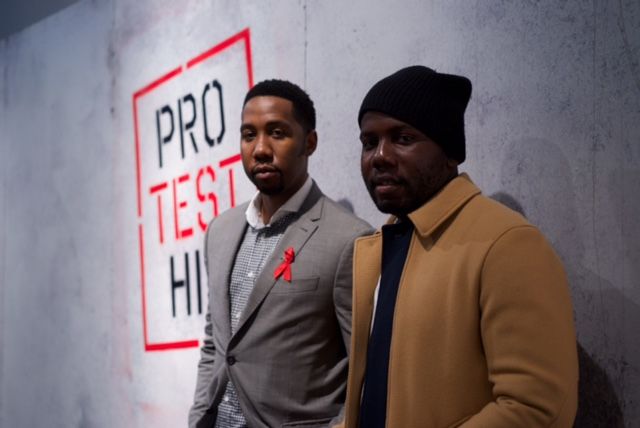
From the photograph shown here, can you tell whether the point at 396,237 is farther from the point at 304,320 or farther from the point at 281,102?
the point at 281,102

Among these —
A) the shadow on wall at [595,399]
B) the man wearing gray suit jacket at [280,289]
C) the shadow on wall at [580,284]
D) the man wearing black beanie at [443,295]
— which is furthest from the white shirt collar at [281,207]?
the shadow on wall at [595,399]

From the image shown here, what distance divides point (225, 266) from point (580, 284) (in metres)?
1.09

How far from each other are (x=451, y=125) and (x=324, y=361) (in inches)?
33.8

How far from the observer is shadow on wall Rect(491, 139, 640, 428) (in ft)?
6.30

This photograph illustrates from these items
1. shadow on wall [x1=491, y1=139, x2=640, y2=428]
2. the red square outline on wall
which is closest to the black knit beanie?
shadow on wall [x1=491, y1=139, x2=640, y2=428]

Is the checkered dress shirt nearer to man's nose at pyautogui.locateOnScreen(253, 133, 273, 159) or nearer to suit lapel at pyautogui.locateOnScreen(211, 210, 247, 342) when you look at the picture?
suit lapel at pyautogui.locateOnScreen(211, 210, 247, 342)

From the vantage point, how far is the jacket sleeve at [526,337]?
1359 millimetres

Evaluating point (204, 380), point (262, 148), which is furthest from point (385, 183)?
point (204, 380)

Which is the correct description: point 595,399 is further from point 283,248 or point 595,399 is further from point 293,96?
point 293,96

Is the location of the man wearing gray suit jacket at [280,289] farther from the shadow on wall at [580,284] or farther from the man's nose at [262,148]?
the shadow on wall at [580,284]

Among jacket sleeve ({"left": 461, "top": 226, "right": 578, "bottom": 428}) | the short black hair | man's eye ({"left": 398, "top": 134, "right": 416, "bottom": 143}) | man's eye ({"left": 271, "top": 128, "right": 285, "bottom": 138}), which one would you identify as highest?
the short black hair

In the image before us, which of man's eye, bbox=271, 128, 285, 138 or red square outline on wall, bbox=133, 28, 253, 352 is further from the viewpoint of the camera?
red square outline on wall, bbox=133, 28, 253, 352

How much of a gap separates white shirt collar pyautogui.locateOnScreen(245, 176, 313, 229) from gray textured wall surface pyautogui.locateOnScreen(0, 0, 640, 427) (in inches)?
14.5

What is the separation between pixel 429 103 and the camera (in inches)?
65.8
